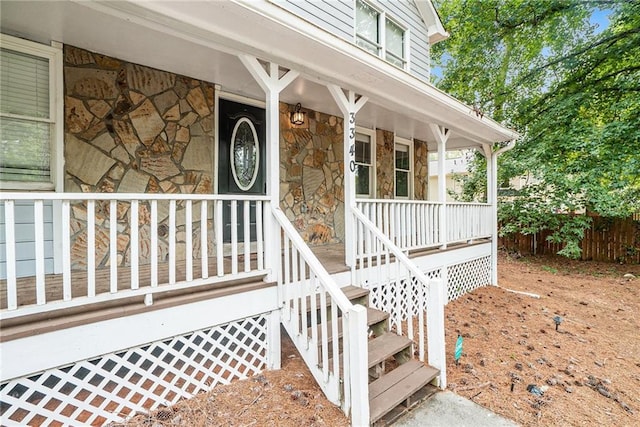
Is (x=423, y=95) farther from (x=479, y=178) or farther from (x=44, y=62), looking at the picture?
(x=479, y=178)

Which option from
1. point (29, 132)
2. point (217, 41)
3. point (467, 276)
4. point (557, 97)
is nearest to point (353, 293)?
point (217, 41)

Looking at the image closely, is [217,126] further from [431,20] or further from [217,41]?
[431,20]

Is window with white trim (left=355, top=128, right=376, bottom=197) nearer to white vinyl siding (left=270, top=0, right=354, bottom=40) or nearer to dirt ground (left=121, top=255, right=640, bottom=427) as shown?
white vinyl siding (left=270, top=0, right=354, bottom=40)

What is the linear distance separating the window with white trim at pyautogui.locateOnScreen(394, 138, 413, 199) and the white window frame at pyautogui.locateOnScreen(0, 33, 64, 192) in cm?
604

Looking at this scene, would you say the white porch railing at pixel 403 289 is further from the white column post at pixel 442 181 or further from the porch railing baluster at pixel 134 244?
the porch railing baluster at pixel 134 244

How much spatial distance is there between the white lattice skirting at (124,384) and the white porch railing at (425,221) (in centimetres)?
213

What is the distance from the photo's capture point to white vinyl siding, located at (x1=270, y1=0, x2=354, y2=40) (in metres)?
5.21

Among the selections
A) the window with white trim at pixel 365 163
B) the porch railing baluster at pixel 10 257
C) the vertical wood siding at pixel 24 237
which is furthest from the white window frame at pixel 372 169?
the porch railing baluster at pixel 10 257

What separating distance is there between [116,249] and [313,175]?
11.9 ft

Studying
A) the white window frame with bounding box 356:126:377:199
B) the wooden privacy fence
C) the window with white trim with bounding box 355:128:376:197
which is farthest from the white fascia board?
the wooden privacy fence

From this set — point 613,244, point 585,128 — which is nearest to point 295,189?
point 585,128

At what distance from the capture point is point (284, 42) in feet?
9.78

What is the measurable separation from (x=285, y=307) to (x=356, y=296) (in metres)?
0.85

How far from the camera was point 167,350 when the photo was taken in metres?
2.63
